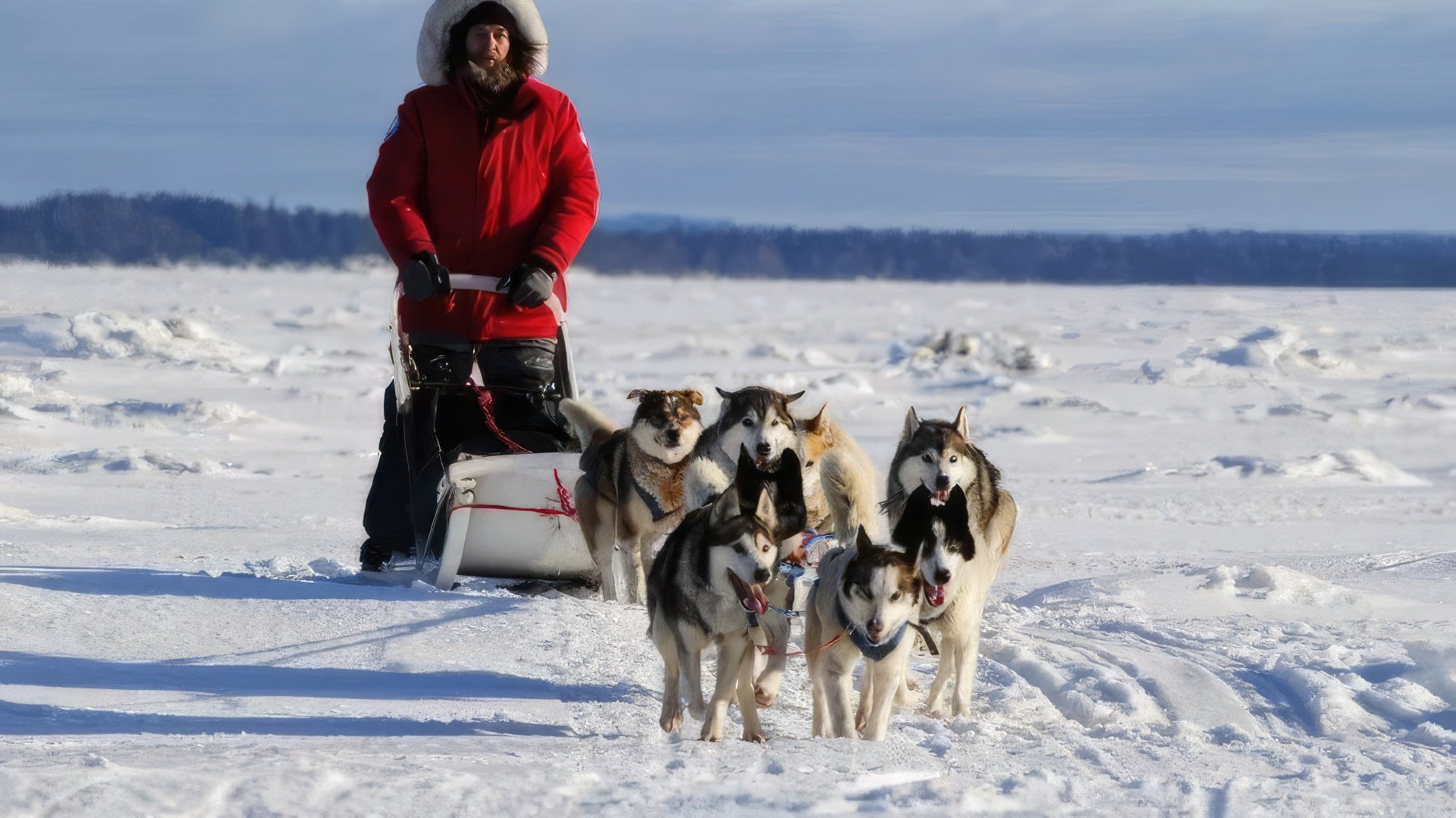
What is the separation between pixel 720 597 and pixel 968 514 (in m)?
0.72

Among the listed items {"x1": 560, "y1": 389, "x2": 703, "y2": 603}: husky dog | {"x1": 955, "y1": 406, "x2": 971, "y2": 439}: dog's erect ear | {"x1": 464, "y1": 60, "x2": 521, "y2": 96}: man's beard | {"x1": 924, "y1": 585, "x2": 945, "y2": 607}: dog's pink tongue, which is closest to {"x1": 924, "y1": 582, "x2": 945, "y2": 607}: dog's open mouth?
{"x1": 924, "y1": 585, "x2": 945, "y2": 607}: dog's pink tongue

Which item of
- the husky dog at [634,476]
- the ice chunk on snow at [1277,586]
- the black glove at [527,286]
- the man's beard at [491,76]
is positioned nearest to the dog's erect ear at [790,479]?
the husky dog at [634,476]

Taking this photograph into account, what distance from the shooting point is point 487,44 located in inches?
195

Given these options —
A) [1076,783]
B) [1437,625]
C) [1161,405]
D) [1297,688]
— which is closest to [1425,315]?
[1161,405]

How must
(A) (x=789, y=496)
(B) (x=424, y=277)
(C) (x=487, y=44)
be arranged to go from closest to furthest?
1. (A) (x=789, y=496)
2. (B) (x=424, y=277)
3. (C) (x=487, y=44)

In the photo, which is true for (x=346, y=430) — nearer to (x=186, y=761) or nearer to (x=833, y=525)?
(x=833, y=525)

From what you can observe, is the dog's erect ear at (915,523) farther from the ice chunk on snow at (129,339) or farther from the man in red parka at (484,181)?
the ice chunk on snow at (129,339)

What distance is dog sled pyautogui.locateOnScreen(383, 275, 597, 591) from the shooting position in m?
4.89

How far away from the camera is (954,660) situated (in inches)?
164

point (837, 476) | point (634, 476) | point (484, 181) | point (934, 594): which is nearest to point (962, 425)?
point (837, 476)

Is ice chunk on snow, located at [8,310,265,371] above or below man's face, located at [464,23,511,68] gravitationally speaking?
below

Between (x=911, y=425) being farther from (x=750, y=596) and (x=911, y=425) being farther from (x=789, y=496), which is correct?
(x=750, y=596)

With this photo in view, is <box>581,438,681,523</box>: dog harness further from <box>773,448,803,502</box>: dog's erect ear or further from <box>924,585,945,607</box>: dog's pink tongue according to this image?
<box>924,585,945,607</box>: dog's pink tongue

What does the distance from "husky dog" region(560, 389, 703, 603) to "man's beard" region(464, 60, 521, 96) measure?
103 centimetres
